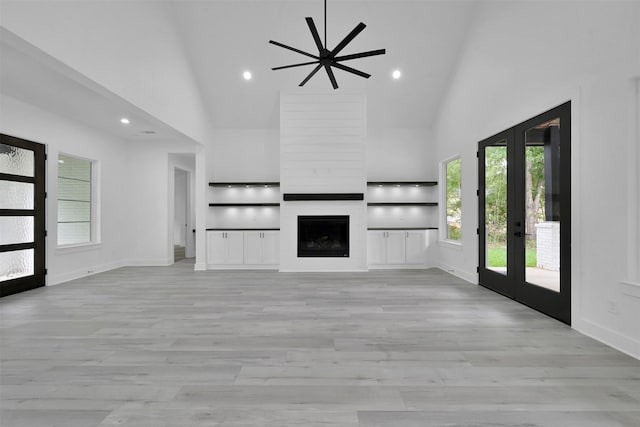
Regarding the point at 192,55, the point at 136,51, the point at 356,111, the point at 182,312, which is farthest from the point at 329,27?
the point at 182,312

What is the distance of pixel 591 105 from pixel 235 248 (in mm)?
6157

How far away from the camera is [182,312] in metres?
3.98

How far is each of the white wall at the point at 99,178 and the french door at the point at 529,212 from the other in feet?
23.1

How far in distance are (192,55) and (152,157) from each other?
254 cm

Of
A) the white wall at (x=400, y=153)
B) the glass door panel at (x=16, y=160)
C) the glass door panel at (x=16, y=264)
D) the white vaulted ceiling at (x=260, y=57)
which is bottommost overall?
the glass door panel at (x=16, y=264)

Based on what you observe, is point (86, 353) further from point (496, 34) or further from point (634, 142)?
point (496, 34)

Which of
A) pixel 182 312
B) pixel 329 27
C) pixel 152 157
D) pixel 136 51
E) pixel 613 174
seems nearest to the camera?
pixel 613 174

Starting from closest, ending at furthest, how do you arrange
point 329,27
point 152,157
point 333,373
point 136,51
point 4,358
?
point 333,373 < point 4,358 < point 136,51 < point 329,27 < point 152,157

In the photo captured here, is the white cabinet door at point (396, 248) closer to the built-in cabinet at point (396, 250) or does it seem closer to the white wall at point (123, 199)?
the built-in cabinet at point (396, 250)

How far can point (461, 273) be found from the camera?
19.9 ft

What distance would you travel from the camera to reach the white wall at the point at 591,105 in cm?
287

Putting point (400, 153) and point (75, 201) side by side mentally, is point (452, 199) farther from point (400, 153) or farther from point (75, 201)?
point (75, 201)

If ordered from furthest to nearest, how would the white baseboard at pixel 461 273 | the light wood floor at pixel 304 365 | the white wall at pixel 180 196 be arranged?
1. the white wall at pixel 180 196
2. the white baseboard at pixel 461 273
3. the light wood floor at pixel 304 365

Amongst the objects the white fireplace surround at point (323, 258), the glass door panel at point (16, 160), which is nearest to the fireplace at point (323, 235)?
the white fireplace surround at point (323, 258)
